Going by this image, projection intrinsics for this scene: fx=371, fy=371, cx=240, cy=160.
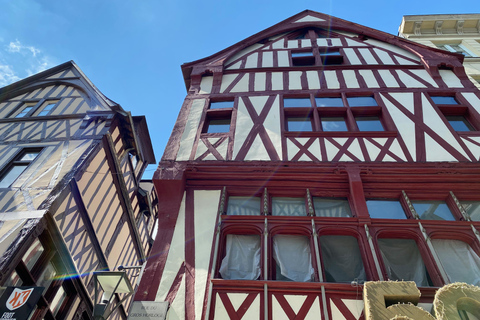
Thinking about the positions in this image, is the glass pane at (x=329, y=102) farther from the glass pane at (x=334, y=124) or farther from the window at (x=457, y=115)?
the window at (x=457, y=115)

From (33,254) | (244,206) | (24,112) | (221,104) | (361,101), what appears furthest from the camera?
(24,112)

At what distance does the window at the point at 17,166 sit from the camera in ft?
→ 34.9

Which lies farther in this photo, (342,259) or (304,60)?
(304,60)

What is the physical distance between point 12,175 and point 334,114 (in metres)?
9.34

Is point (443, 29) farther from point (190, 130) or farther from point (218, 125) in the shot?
point (190, 130)

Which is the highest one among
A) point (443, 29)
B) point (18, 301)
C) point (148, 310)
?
point (443, 29)

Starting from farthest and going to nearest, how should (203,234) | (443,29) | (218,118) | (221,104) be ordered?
(443,29) → (221,104) → (218,118) → (203,234)

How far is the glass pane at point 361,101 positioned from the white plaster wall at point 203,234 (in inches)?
191

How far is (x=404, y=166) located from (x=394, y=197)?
683mm

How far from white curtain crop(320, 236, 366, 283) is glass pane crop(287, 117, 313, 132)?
3.39 metres

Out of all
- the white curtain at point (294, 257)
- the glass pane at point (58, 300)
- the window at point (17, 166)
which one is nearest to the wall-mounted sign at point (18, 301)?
the glass pane at point (58, 300)

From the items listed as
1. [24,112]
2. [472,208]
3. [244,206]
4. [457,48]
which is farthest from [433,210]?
[24,112]

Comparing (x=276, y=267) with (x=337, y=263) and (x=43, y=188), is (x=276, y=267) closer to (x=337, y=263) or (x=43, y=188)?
(x=337, y=263)

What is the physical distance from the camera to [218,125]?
9852 millimetres
